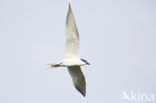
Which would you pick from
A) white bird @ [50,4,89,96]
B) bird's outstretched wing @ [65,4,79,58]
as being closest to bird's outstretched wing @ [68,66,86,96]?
white bird @ [50,4,89,96]

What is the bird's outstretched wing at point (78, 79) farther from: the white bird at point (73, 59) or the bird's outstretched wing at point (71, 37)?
the bird's outstretched wing at point (71, 37)

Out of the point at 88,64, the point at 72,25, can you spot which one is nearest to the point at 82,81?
the point at 88,64

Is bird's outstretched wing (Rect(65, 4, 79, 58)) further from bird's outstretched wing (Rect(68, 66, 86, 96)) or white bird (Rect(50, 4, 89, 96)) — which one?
bird's outstretched wing (Rect(68, 66, 86, 96))

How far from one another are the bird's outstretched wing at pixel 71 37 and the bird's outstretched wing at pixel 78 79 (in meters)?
0.96

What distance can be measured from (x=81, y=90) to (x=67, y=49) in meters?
2.06

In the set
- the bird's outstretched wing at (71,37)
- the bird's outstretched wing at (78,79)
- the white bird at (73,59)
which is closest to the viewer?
the bird's outstretched wing at (71,37)

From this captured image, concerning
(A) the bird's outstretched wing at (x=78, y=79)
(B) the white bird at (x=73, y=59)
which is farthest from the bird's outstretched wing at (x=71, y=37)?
(A) the bird's outstretched wing at (x=78, y=79)

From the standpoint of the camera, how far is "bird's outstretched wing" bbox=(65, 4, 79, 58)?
51.5ft

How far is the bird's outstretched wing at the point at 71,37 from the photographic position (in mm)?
15711

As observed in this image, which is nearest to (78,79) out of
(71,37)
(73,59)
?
(73,59)

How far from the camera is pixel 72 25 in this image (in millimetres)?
15906

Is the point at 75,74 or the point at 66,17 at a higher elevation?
the point at 66,17

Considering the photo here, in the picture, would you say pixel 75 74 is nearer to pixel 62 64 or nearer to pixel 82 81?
pixel 82 81

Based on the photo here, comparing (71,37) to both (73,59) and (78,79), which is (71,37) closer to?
(73,59)
